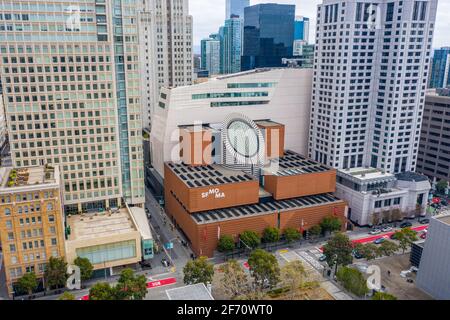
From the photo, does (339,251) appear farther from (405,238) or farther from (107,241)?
(107,241)

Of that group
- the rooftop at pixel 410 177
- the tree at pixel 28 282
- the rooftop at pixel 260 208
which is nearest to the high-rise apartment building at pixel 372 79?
the rooftop at pixel 410 177

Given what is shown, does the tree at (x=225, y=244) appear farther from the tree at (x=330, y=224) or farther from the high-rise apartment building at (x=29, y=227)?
the high-rise apartment building at (x=29, y=227)

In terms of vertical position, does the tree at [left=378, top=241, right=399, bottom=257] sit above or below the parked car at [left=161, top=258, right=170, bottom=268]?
above

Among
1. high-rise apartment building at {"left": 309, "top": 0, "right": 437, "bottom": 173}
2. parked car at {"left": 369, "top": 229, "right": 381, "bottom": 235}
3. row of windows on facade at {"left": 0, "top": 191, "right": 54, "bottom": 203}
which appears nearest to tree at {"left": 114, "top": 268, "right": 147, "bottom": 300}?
row of windows on facade at {"left": 0, "top": 191, "right": 54, "bottom": 203}

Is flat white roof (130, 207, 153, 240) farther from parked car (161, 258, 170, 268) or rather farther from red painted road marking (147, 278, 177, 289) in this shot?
red painted road marking (147, 278, 177, 289)

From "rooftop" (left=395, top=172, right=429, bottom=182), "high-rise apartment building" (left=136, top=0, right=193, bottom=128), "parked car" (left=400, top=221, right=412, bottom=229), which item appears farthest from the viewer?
"high-rise apartment building" (left=136, top=0, right=193, bottom=128)

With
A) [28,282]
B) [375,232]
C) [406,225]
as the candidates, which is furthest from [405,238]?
[28,282]
